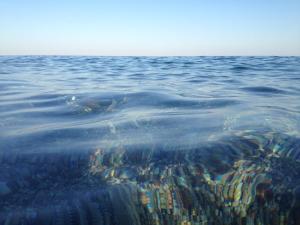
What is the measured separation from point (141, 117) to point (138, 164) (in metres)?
1.18

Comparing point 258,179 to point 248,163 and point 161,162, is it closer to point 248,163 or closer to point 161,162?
point 248,163

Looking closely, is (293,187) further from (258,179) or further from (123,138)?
(123,138)

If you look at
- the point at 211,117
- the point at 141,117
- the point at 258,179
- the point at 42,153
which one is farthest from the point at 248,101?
the point at 42,153

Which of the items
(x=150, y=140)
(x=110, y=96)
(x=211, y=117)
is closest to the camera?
(x=150, y=140)

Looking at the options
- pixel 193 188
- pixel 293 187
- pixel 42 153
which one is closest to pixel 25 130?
pixel 42 153

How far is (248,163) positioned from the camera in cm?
180

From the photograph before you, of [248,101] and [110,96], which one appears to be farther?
[110,96]

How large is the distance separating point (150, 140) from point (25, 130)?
126 cm

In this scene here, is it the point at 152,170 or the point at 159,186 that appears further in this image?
the point at 152,170

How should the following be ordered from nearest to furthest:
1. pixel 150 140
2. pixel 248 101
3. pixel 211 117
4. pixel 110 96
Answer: pixel 150 140 < pixel 211 117 < pixel 248 101 < pixel 110 96

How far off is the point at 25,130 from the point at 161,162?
147 centimetres

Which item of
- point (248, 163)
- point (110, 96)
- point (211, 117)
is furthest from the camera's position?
point (110, 96)

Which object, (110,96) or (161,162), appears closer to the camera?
(161,162)

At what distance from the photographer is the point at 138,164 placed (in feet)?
6.11
